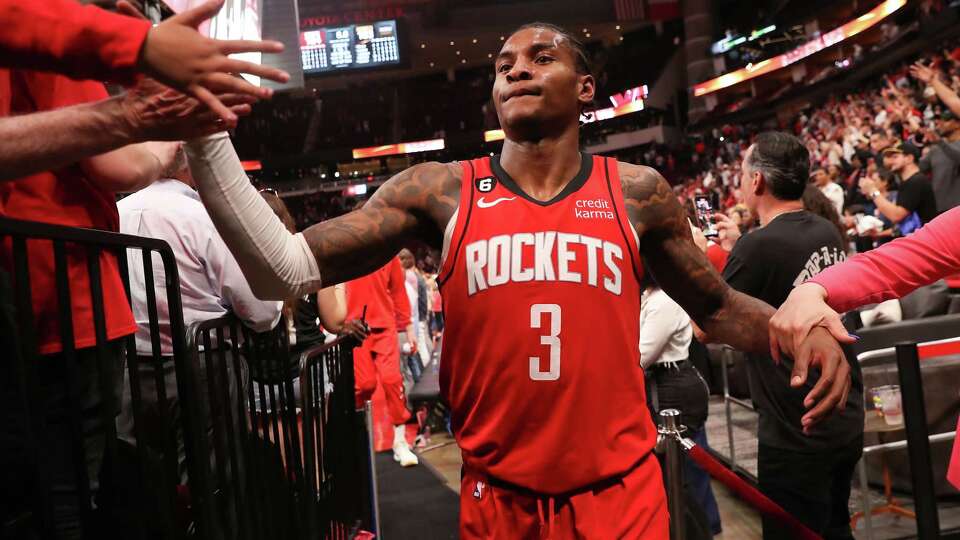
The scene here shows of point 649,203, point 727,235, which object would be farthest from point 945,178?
point 649,203

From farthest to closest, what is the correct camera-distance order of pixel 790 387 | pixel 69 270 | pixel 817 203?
pixel 817 203, pixel 790 387, pixel 69 270

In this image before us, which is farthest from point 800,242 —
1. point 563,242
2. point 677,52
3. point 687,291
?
point 677,52

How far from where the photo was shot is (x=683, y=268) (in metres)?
2.20

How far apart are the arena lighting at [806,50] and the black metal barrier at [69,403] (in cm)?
2040

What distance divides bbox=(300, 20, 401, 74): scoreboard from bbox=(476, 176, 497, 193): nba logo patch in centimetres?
1757

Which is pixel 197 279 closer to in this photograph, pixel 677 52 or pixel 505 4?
pixel 505 4

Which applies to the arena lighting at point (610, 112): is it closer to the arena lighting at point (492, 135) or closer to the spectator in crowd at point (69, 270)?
the arena lighting at point (492, 135)

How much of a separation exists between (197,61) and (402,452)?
17.9 ft

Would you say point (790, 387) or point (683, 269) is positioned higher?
point (683, 269)

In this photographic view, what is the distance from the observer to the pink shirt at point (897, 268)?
1.87m

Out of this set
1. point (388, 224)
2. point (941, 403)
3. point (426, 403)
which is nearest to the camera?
point (388, 224)

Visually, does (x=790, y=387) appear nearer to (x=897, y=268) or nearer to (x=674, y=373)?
(x=674, y=373)

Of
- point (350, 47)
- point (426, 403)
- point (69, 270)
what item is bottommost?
point (426, 403)

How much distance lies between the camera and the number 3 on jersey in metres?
1.96
